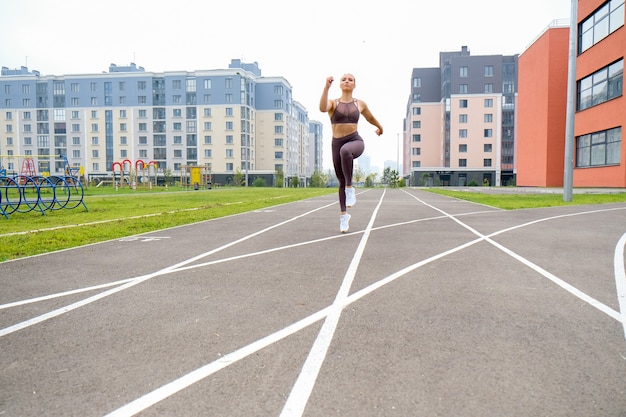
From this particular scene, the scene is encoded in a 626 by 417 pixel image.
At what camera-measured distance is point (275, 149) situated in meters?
88.5

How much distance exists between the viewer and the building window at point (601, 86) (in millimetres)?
25641

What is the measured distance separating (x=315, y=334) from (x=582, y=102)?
111 feet

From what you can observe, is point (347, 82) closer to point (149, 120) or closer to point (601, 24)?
point (601, 24)

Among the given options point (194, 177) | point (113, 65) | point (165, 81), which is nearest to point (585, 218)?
point (194, 177)

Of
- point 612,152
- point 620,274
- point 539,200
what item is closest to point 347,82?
point 620,274

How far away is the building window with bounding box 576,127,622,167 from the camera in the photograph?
85.3 ft

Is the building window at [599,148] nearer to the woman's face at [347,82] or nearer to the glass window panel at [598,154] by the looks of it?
the glass window panel at [598,154]

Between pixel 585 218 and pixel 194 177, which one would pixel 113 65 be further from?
pixel 585 218

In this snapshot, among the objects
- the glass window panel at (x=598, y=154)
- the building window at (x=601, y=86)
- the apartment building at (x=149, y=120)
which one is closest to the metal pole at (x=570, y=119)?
the building window at (x=601, y=86)

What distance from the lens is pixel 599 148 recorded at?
28.0 meters

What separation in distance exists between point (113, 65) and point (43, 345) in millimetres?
95308

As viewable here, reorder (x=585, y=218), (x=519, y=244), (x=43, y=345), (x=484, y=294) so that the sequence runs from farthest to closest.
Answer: (x=585, y=218) < (x=519, y=244) < (x=484, y=294) < (x=43, y=345)

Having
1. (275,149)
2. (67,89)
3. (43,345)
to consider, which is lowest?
(43,345)

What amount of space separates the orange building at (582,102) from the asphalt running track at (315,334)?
25.2 metres
